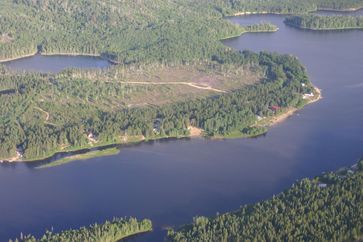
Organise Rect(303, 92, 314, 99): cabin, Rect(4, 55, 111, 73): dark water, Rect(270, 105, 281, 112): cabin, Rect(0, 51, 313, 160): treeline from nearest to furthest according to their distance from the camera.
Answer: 1. Rect(0, 51, 313, 160): treeline
2. Rect(270, 105, 281, 112): cabin
3. Rect(303, 92, 314, 99): cabin
4. Rect(4, 55, 111, 73): dark water

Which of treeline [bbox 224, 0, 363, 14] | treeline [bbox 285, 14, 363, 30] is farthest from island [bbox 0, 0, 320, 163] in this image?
treeline [bbox 224, 0, 363, 14]

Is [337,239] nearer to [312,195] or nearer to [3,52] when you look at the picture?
[312,195]

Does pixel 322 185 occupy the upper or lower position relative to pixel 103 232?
upper

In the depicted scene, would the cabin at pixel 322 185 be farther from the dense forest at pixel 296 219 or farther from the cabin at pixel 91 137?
the cabin at pixel 91 137

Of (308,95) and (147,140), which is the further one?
(308,95)

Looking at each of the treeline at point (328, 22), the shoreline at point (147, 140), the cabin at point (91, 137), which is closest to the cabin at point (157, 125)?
the shoreline at point (147, 140)

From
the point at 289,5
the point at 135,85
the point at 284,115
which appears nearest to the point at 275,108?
the point at 284,115

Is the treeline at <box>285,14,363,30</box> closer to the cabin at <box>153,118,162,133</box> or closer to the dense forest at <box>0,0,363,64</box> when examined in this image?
the dense forest at <box>0,0,363,64</box>

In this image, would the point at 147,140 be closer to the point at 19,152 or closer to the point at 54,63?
the point at 19,152
